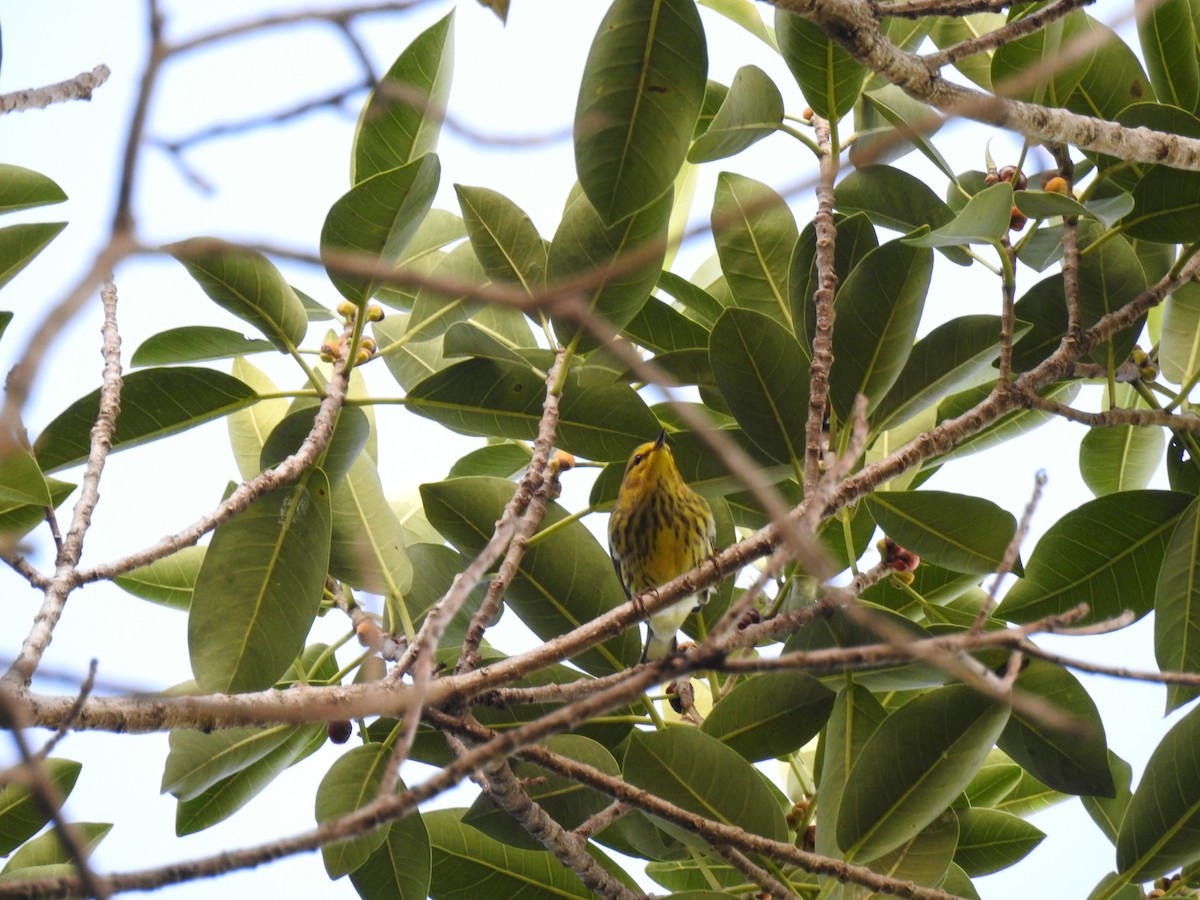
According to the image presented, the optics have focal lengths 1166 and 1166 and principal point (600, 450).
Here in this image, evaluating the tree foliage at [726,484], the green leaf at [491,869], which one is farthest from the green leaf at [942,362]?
the green leaf at [491,869]

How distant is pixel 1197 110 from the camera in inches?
92.9

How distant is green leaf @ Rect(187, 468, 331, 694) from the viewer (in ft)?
6.89

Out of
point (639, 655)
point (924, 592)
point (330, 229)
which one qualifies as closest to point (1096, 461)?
point (924, 592)

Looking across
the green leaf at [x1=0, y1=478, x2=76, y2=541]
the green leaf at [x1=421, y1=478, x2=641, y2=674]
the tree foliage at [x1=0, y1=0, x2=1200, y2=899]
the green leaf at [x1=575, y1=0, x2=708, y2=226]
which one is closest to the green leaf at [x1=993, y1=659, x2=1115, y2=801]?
the tree foliage at [x1=0, y1=0, x2=1200, y2=899]

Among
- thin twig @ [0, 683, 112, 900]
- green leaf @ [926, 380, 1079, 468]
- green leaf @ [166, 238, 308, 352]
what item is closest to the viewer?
thin twig @ [0, 683, 112, 900]

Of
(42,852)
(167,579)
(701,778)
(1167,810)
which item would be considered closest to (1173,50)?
(1167,810)

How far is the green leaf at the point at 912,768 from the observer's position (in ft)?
6.51

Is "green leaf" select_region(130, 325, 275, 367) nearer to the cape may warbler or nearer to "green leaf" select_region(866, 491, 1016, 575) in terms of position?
the cape may warbler

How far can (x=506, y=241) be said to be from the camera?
8.27 feet

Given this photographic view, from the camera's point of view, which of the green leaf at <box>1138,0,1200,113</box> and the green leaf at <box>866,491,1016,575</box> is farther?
the green leaf at <box>1138,0,1200,113</box>

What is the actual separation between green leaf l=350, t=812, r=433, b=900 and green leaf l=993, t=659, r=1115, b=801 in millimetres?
1119

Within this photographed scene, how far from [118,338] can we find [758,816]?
1.49m

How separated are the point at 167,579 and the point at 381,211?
1.14m

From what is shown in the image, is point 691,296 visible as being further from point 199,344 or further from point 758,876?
point 758,876
